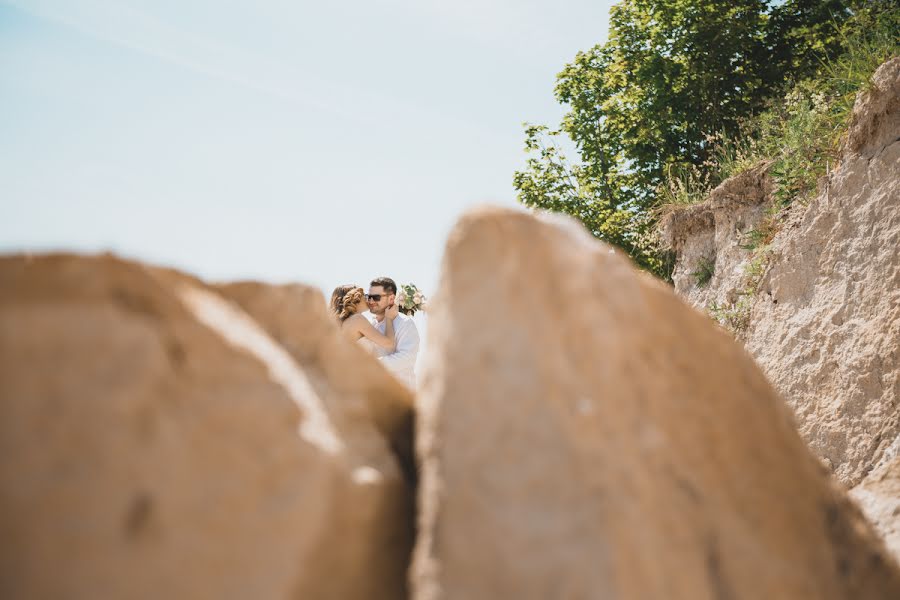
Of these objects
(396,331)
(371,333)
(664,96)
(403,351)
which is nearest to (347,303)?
(371,333)

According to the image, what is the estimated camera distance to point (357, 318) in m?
5.95

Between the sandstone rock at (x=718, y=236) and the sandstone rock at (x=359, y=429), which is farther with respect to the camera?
the sandstone rock at (x=718, y=236)

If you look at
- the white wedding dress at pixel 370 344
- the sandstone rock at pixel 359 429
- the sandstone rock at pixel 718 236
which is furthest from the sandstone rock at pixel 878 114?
the sandstone rock at pixel 359 429

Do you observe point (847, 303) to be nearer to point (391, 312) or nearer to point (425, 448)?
point (391, 312)

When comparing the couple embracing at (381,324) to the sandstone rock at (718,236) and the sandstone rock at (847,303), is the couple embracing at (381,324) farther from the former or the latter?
the sandstone rock at (718,236)

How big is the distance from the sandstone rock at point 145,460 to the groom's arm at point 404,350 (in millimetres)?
4438

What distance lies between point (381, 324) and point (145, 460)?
197 inches

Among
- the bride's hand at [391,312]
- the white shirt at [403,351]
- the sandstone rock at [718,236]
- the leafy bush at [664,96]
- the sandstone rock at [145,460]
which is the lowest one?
the sandstone rock at [145,460]

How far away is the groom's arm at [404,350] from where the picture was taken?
6.05 m

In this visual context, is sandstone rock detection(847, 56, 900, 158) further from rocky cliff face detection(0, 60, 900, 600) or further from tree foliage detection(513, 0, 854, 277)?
tree foliage detection(513, 0, 854, 277)

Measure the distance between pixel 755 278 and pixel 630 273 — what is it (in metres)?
6.23

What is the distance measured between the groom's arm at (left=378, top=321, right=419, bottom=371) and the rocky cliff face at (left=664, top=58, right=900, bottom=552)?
3234mm

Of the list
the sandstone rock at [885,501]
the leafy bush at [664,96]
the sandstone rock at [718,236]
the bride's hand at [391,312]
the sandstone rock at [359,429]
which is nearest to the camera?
the sandstone rock at [359,429]

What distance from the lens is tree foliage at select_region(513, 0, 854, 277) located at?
44.6 feet
